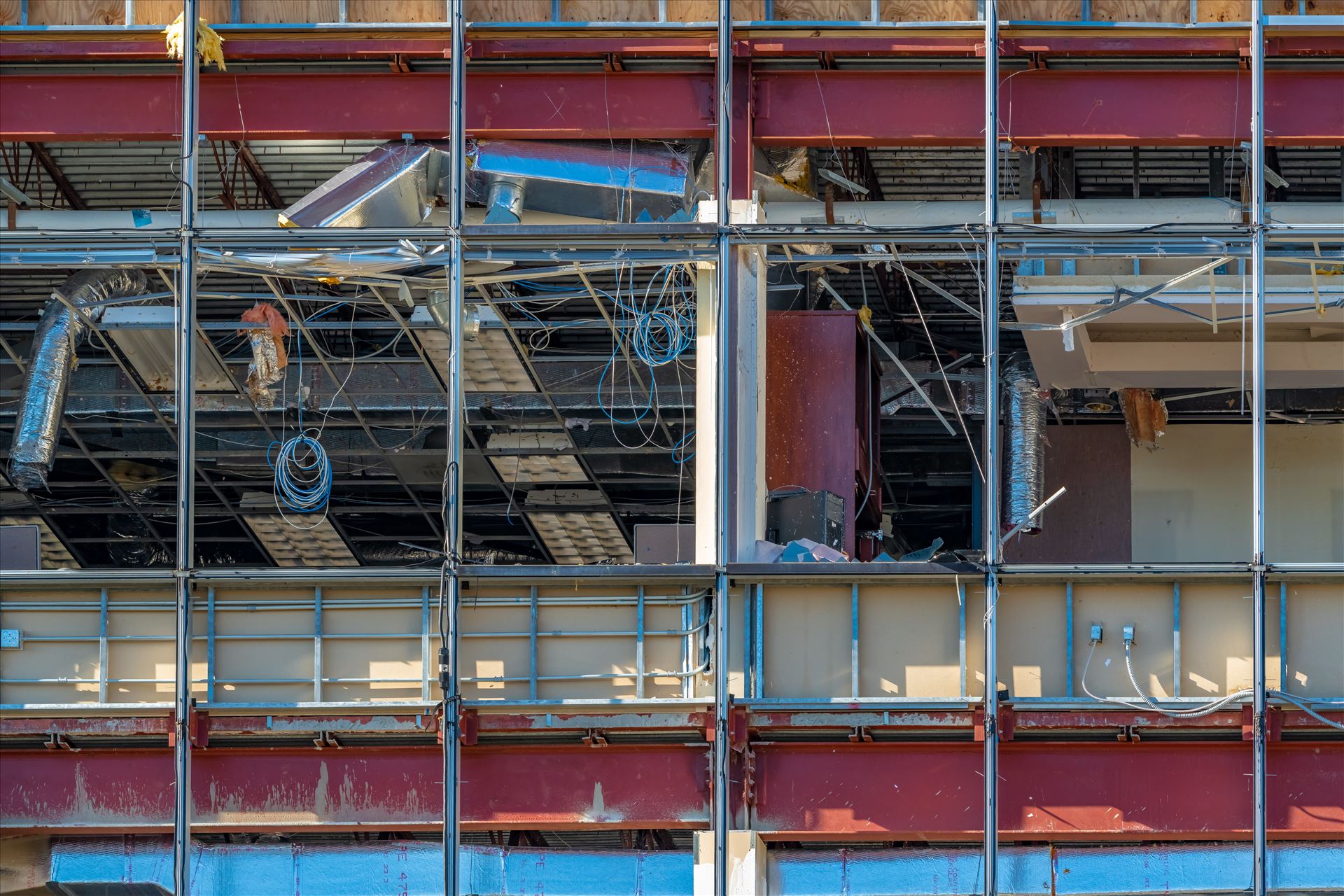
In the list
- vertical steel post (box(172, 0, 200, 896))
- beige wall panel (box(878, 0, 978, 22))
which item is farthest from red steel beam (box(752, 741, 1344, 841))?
beige wall panel (box(878, 0, 978, 22))

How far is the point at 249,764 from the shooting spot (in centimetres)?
1397

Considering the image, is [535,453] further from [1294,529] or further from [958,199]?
[1294,529]

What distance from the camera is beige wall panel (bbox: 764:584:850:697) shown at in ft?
45.4

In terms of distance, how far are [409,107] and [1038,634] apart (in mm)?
6233

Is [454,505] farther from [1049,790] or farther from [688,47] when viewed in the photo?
[1049,790]

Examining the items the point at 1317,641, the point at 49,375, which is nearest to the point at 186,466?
the point at 49,375

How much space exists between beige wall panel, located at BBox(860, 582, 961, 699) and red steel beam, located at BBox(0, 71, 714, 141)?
13.0 ft

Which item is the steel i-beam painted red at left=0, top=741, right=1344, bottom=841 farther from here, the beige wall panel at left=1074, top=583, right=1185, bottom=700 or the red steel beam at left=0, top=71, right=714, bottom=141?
the red steel beam at left=0, top=71, right=714, bottom=141

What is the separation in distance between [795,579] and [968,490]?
27.8ft

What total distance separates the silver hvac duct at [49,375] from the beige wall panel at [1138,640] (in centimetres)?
938

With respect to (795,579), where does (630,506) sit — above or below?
above

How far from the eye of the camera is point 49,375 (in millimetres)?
17672

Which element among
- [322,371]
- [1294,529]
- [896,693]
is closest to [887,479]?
[1294,529]

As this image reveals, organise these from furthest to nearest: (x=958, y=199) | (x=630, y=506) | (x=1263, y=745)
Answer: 1. (x=630, y=506)
2. (x=958, y=199)
3. (x=1263, y=745)
